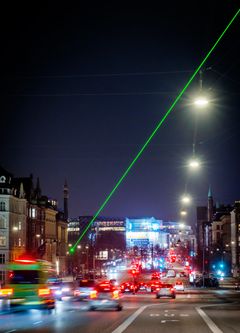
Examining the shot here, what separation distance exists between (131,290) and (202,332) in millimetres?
55024

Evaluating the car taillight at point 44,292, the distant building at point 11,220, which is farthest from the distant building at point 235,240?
the car taillight at point 44,292

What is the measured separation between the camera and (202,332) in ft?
77.9

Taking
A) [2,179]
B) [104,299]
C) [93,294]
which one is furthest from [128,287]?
[104,299]

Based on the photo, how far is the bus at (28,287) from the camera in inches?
1454

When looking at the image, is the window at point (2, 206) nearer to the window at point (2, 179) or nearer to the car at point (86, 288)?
the window at point (2, 179)

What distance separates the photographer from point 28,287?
37.1 metres

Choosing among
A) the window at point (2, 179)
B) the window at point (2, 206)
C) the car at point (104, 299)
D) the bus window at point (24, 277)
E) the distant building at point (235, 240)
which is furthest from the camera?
the distant building at point (235, 240)

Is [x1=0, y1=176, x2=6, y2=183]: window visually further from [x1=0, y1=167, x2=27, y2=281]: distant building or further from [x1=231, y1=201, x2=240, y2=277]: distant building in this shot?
[x1=231, y1=201, x2=240, y2=277]: distant building

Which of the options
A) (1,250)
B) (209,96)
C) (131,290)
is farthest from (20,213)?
(209,96)

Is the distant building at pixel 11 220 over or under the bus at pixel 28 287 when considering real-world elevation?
over

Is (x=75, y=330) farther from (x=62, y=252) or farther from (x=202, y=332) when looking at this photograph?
(x=62, y=252)

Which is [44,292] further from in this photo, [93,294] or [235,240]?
[235,240]

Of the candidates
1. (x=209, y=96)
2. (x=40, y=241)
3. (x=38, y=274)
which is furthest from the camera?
(x=40, y=241)

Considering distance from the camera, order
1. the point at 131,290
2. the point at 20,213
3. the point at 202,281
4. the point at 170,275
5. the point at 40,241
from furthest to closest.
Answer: the point at 170,275 → the point at 40,241 → the point at 20,213 → the point at 202,281 → the point at 131,290
